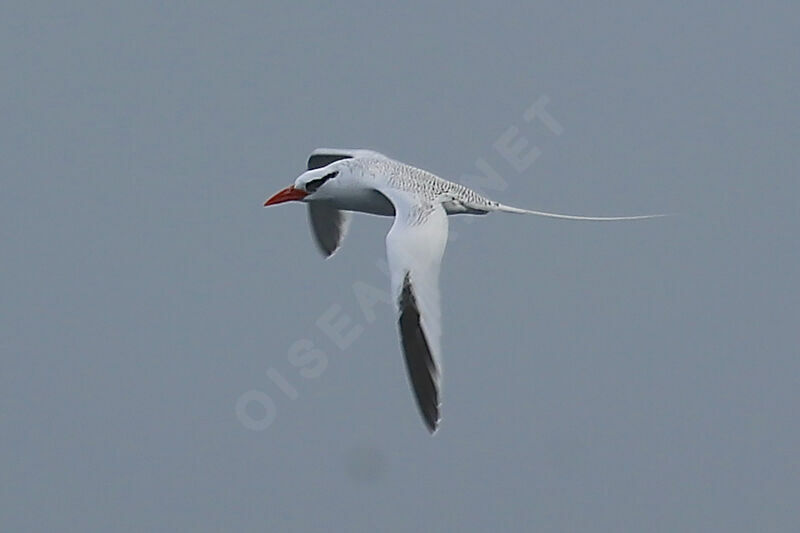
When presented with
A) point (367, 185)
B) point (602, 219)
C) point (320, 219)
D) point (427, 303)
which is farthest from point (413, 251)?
point (320, 219)

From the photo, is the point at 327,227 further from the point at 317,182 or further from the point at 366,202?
the point at 366,202

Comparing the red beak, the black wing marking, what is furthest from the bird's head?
the black wing marking

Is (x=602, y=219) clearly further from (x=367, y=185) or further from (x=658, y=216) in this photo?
(x=367, y=185)

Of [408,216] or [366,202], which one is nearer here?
[408,216]

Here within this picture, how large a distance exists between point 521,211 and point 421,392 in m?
4.23

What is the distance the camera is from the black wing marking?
13.9m

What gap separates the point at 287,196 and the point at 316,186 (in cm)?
52

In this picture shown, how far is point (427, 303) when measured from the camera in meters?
14.4

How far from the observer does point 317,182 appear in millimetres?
17688

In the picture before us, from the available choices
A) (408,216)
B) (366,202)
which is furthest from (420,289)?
(366,202)

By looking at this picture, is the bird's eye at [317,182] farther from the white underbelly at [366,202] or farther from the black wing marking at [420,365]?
the black wing marking at [420,365]

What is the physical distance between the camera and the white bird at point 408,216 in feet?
46.1

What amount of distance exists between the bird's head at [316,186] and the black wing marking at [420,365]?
11.5ft

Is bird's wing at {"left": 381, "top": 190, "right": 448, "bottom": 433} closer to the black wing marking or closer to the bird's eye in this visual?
the black wing marking
